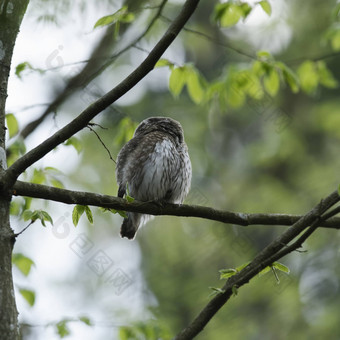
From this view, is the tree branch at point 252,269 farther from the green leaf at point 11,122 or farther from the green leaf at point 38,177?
the green leaf at point 11,122

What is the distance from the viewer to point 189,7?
2793mm

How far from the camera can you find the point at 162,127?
4867 millimetres

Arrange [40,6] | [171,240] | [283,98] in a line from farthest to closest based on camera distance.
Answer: [283,98]
[171,240]
[40,6]

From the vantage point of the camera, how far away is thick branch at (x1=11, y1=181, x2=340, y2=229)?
9.06 feet

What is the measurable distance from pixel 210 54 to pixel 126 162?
306 inches

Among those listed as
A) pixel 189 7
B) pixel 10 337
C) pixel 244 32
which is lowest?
pixel 10 337

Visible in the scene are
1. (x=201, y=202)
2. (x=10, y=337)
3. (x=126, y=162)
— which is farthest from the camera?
(x=201, y=202)

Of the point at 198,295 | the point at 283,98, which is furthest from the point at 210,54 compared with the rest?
the point at 198,295

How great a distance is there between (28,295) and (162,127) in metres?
1.88

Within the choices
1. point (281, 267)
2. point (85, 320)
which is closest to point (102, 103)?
point (281, 267)

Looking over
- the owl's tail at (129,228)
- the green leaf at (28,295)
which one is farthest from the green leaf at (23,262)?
the owl's tail at (129,228)

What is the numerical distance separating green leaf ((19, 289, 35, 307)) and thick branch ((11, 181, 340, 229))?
1.55 metres

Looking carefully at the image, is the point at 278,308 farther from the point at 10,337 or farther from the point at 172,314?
the point at 10,337

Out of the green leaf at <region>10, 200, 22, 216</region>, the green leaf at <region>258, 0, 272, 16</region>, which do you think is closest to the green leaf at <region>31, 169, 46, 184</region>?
the green leaf at <region>10, 200, 22, 216</region>
